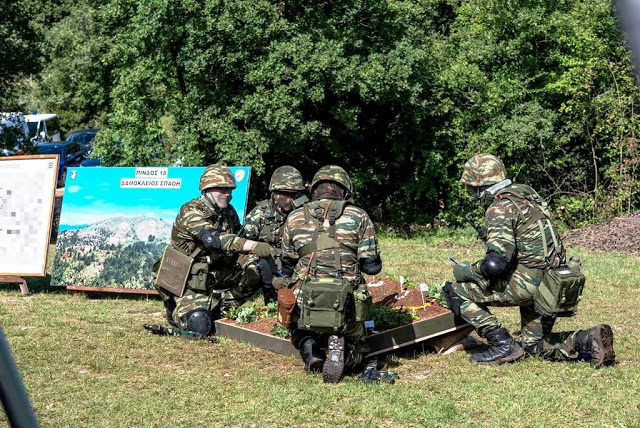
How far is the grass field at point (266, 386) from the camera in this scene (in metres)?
6.38

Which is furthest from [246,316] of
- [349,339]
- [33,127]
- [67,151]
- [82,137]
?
[33,127]

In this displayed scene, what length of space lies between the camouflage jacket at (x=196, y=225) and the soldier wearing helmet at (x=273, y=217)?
59 centimetres

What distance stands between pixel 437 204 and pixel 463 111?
2.62 metres

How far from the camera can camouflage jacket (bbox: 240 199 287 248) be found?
10.2 meters

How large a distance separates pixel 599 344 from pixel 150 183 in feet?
23.0

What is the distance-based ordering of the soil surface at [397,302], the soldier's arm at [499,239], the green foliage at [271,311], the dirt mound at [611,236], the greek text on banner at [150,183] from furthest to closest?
the dirt mound at [611,236]
the greek text on banner at [150,183]
the green foliage at [271,311]
the soil surface at [397,302]
the soldier's arm at [499,239]

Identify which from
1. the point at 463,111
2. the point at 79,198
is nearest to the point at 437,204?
the point at 463,111

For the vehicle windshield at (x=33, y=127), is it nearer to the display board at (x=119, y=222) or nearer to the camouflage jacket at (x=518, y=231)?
the display board at (x=119, y=222)

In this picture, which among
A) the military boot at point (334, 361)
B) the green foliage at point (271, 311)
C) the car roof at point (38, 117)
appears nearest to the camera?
the military boot at point (334, 361)

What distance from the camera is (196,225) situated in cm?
939

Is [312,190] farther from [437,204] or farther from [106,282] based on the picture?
[437,204]

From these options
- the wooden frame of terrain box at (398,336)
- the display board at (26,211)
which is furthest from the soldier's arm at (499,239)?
the display board at (26,211)

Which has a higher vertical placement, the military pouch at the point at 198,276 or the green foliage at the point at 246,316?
the military pouch at the point at 198,276

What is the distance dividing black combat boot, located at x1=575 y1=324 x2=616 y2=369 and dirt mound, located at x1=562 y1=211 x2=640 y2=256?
9781 millimetres
